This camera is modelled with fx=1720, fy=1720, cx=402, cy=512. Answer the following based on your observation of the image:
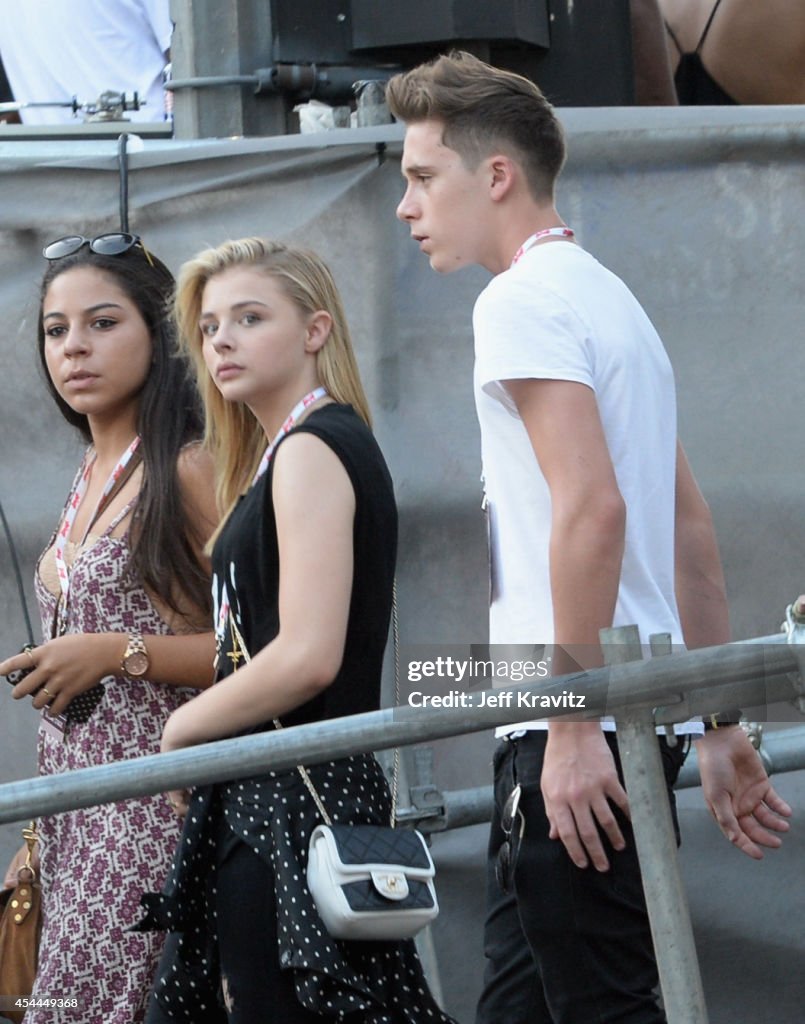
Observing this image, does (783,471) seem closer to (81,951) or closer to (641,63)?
(641,63)

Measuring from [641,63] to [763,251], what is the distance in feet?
3.27

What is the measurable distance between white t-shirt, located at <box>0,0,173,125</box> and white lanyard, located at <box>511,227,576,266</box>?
2.80m

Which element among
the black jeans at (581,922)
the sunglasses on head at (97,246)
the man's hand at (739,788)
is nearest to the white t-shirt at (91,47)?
the sunglasses on head at (97,246)

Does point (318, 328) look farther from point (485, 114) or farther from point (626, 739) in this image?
point (626, 739)

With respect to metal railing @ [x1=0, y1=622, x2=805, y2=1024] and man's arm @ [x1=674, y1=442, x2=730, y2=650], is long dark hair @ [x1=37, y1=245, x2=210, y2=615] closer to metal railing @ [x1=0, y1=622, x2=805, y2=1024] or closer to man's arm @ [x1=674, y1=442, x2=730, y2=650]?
man's arm @ [x1=674, y1=442, x2=730, y2=650]

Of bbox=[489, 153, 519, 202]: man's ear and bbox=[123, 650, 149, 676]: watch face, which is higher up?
bbox=[489, 153, 519, 202]: man's ear

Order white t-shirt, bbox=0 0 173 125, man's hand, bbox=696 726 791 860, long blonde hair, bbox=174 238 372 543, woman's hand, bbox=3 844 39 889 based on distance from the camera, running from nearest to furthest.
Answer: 1. man's hand, bbox=696 726 791 860
2. long blonde hair, bbox=174 238 372 543
3. woman's hand, bbox=3 844 39 889
4. white t-shirt, bbox=0 0 173 125

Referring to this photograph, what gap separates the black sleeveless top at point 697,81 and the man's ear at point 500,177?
2354mm

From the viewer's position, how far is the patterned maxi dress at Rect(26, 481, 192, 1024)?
295 cm

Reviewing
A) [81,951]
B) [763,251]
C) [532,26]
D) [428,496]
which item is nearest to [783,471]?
[763,251]

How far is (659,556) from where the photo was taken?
257cm

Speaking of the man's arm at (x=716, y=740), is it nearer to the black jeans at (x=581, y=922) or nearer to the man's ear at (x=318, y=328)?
the black jeans at (x=581, y=922)

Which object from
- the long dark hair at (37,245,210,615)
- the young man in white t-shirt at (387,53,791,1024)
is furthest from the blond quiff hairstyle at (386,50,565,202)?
the long dark hair at (37,245,210,615)

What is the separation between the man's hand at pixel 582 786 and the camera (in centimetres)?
233
